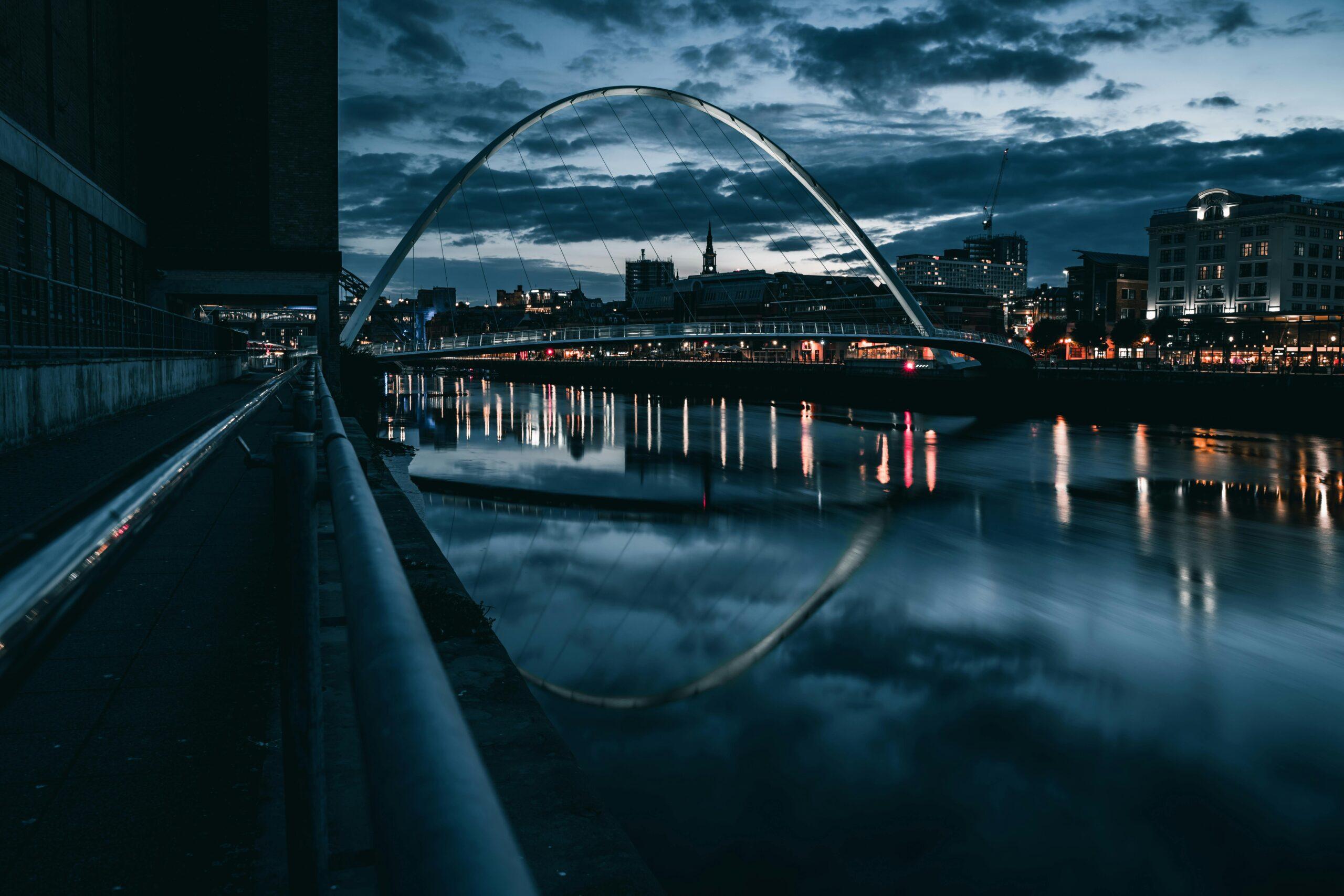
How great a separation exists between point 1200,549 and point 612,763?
45.9 ft

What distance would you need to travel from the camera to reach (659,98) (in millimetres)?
71438

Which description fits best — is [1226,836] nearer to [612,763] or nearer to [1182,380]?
[612,763]

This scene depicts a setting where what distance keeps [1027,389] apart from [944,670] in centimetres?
6186

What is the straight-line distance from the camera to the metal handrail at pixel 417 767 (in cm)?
89

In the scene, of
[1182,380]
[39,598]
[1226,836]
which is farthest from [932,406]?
[39,598]

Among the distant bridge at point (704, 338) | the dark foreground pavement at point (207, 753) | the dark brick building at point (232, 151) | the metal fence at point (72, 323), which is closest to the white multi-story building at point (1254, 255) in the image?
the distant bridge at point (704, 338)

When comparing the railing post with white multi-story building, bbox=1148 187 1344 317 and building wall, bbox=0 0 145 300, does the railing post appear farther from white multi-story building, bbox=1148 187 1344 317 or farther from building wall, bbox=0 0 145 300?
white multi-story building, bbox=1148 187 1344 317

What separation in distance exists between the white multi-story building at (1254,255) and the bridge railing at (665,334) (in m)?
52.4

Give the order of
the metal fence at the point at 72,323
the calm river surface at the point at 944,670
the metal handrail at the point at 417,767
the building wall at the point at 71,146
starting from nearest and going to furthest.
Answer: the metal handrail at the point at 417,767 → the calm river surface at the point at 944,670 → the metal fence at the point at 72,323 → the building wall at the point at 71,146

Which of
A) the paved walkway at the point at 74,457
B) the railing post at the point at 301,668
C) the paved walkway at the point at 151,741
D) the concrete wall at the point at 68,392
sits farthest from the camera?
the concrete wall at the point at 68,392

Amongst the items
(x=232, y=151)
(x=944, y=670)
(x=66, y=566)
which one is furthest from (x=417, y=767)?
(x=232, y=151)

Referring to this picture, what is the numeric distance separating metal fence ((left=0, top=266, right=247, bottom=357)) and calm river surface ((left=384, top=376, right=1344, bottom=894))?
7.19 metres

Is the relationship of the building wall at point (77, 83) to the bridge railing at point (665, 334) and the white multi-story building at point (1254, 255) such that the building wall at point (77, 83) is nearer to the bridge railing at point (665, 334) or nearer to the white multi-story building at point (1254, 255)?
the bridge railing at point (665, 334)

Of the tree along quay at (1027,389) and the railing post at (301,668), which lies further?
the tree along quay at (1027,389)
